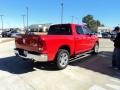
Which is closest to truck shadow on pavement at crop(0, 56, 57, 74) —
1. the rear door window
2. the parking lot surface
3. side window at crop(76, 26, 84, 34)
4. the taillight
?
the parking lot surface

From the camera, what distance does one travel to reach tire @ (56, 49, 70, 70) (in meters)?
7.86

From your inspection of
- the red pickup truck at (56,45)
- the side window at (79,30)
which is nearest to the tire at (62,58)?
the red pickup truck at (56,45)

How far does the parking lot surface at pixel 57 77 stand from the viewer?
6.05 meters

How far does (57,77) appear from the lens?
702cm

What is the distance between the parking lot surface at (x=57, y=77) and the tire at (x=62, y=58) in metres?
0.20

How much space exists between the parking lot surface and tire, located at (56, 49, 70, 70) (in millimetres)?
201

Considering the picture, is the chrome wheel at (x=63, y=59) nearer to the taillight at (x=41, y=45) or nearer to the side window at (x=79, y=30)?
the taillight at (x=41, y=45)

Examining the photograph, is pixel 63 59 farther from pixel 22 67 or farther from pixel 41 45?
pixel 22 67

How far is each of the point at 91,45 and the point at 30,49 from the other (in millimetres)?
4516

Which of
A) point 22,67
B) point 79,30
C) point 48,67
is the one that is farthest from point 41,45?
point 79,30

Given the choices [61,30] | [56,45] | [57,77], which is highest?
[61,30]

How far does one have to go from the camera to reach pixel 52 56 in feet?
24.6

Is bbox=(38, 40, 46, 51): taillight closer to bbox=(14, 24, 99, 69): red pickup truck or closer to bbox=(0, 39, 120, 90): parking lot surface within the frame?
bbox=(14, 24, 99, 69): red pickup truck

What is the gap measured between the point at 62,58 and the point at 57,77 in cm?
128
